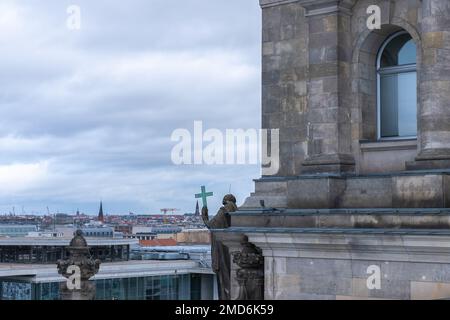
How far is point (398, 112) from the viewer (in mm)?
20484

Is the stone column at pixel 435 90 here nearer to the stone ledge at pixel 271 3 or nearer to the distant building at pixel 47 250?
the stone ledge at pixel 271 3

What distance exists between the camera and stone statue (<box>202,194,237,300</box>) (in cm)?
2259

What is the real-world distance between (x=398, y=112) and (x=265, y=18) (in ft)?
12.8

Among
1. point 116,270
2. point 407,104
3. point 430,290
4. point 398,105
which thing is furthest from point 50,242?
point 430,290

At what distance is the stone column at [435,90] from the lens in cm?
1858

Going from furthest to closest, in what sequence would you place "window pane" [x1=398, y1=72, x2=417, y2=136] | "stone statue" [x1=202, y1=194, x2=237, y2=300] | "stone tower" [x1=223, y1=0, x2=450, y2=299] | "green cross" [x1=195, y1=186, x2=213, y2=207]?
"green cross" [x1=195, y1=186, x2=213, y2=207] → "stone statue" [x1=202, y1=194, x2=237, y2=300] → "window pane" [x1=398, y1=72, x2=417, y2=136] → "stone tower" [x1=223, y1=0, x2=450, y2=299]

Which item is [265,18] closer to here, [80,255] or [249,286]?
[249,286]

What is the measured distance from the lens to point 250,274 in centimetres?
2062

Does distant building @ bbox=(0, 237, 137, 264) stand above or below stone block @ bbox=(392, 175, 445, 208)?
below

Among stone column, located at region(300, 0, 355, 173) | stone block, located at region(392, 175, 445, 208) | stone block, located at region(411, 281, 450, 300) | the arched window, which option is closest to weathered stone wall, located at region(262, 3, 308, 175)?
stone column, located at region(300, 0, 355, 173)

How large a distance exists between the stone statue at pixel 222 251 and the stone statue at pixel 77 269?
16.8 ft

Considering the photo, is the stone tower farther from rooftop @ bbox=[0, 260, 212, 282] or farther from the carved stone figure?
rooftop @ bbox=[0, 260, 212, 282]

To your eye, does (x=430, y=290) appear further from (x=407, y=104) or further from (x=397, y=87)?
(x=397, y=87)

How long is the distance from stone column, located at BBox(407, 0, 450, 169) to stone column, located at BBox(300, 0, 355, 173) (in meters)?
2.03
